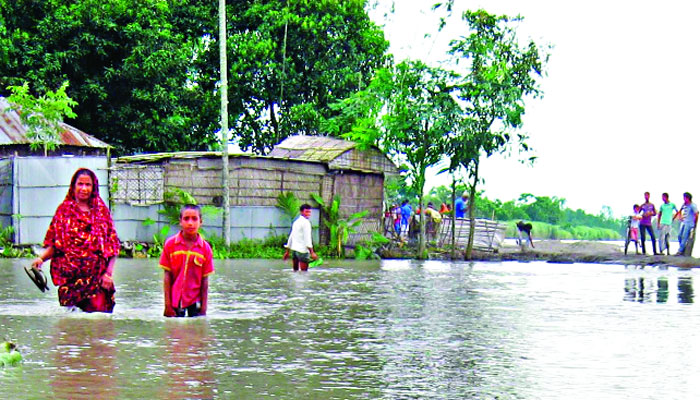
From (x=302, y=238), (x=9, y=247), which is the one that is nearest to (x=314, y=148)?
(x=9, y=247)

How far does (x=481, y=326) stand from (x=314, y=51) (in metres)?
32.7

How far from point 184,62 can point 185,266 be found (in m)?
27.8

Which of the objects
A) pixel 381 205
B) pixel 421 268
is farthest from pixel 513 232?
pixel 421 268

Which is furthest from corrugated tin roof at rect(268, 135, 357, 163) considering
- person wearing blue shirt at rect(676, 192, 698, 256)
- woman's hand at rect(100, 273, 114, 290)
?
woman's hand at rect(100, 273, 114, 290)

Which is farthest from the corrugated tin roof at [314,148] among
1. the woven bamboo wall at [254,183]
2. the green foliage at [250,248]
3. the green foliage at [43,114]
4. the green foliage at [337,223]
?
the green foliage at [43,114]

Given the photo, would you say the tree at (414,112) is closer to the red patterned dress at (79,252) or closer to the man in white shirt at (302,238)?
the man in white shirt at (302,238)

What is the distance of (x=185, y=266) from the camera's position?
394 inches

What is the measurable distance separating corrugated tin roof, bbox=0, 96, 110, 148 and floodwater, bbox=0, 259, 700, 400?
1542 cm

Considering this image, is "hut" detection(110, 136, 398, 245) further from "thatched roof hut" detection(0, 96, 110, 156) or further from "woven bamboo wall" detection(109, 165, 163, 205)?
"thatched roof hut" detection(0, 96, 110, 156)

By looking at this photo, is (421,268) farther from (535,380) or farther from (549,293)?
(535,380)

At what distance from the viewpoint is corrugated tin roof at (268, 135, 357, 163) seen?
31.9 metres

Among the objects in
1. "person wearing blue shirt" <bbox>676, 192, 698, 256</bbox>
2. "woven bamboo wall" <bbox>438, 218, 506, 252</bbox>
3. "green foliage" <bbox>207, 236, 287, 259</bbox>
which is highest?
"person wearing blue shirt" <bbox>676, 192, 698, 256</bbox>

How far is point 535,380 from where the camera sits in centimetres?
688

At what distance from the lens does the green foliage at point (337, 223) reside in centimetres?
2862
